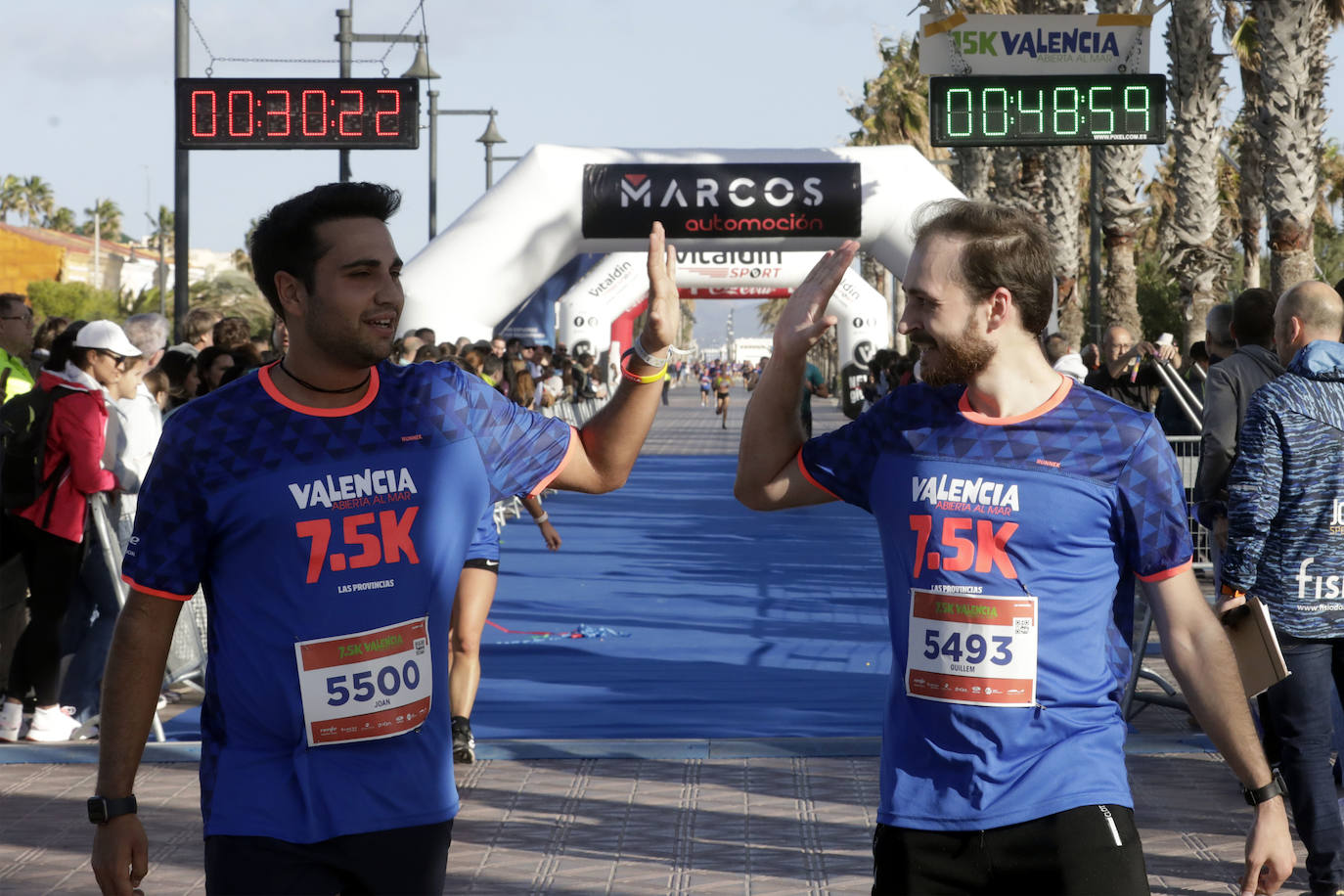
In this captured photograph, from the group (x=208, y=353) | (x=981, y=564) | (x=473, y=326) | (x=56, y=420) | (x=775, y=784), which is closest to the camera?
(x=981, y=564)

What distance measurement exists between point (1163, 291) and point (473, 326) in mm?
33058

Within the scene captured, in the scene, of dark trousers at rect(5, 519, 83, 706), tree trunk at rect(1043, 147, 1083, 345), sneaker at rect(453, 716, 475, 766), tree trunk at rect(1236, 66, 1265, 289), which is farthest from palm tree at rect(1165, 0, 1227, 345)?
dark trousers at rect(5, 519, 83, 706)

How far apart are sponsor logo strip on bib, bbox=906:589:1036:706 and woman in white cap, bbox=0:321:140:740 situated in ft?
17.4

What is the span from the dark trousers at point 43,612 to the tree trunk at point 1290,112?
1020 centimetres

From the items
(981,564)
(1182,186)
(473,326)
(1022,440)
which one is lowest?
(981,564)

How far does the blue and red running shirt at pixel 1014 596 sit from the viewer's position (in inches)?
116

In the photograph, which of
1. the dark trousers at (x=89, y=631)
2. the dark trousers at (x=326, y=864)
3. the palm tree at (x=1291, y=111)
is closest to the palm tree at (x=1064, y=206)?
the palm tree at (x=1291, y=111)

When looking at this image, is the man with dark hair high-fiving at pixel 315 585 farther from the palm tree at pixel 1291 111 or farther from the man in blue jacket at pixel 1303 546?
the palm tree at pixel 1291 111

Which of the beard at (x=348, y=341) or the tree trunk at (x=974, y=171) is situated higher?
the tree trunk at (x=974, y=171)

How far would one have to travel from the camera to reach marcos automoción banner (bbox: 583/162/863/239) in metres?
19.8

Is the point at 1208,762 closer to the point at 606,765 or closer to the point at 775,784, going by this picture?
the point at 775,784

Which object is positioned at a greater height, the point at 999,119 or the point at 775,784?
the point at 999,119

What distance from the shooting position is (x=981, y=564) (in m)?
3.01

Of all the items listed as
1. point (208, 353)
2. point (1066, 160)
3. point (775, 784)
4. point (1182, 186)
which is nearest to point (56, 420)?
point (208, 353)
